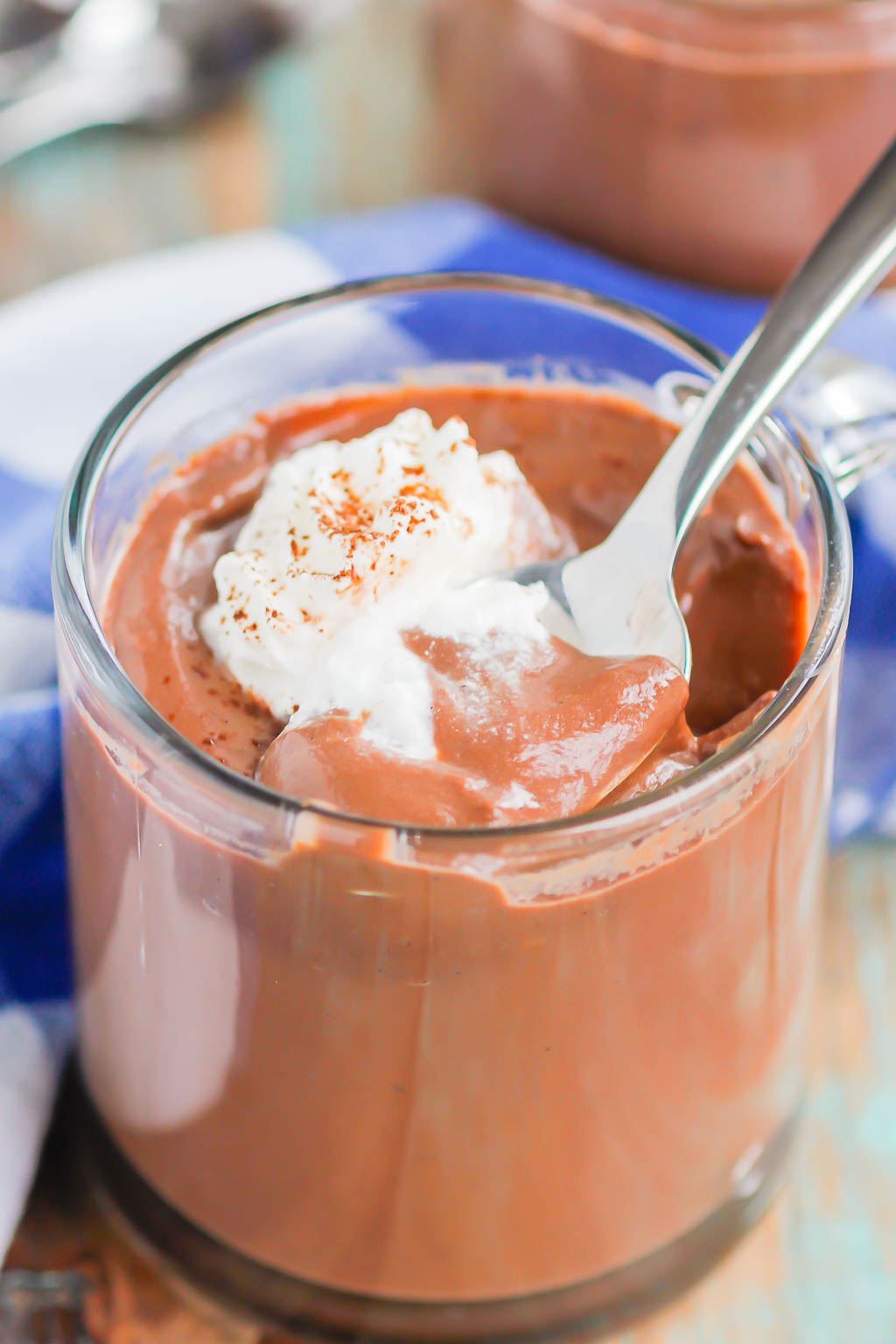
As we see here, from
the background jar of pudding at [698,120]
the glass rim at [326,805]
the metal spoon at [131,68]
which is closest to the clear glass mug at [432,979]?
the glass rim at [326,805]

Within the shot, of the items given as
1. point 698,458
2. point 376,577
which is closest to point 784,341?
point 698,458

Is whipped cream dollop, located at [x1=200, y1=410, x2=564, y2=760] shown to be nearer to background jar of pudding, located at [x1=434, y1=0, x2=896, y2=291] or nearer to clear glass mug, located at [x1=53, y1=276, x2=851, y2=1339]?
clear glass mug, located at [x1=53, y1=276, x2=851, y2=1339]

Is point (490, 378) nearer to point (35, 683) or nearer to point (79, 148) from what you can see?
point (35, 683)

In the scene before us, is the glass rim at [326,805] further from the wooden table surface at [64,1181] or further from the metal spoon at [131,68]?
the metal spoon at [131,68]

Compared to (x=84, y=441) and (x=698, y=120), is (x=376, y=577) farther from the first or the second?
(x=698, y=120)

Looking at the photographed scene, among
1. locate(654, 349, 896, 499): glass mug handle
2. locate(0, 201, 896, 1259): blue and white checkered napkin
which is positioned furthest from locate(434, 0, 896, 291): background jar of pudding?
locate(654, 349, 896, 499): glass mug handle

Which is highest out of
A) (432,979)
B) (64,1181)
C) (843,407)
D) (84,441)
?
(843,407)
